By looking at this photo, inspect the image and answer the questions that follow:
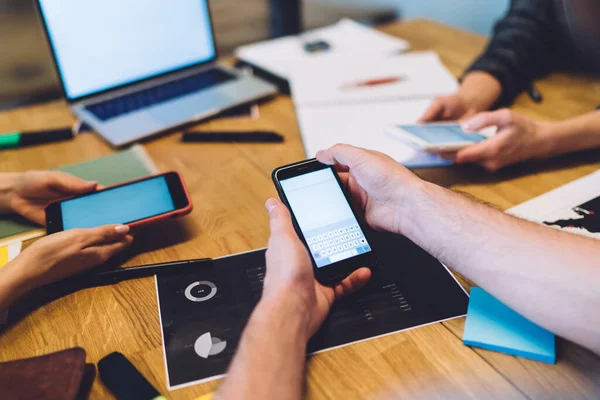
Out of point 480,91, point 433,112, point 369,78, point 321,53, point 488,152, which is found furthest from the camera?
point 321,53

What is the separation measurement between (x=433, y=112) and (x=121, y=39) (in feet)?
2.04

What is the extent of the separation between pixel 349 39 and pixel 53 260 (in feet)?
3.17

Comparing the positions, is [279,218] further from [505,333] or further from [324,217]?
[505,333]

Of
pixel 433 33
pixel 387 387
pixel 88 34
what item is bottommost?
pixel 387 387

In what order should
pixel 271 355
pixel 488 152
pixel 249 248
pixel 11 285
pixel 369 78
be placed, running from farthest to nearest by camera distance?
pixel 369 78 < pixel 488 152 < pixel 249 248 < pixel 11 285 < pixel 271 355

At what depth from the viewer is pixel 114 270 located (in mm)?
652

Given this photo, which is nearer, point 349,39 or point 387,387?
point 387,387

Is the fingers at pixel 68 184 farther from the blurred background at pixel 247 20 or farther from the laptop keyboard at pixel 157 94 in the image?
the blurred background at pixel 247 20

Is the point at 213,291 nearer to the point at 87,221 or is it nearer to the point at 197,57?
the point at 87,221

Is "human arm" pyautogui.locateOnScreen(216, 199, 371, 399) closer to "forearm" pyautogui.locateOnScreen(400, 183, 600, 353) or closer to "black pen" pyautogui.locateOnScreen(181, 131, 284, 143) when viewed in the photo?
"forearm" pyautogui.locateOnScreen(400, 183, 600, 353)

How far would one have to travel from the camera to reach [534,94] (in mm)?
1047

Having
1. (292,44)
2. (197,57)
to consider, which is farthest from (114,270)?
(292,44)

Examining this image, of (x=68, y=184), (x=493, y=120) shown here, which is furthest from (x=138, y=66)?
(x=493, y=120)

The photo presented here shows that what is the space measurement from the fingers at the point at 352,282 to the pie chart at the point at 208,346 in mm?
146
